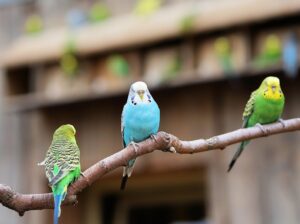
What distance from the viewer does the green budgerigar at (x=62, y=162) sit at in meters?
2.08

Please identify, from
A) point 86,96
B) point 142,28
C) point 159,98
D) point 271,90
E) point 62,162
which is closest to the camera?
point 62,162

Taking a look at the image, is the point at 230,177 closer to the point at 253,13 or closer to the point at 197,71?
the point at 197,71

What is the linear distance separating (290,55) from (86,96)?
1.81 m

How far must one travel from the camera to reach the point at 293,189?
523cm

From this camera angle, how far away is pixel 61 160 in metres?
2.26

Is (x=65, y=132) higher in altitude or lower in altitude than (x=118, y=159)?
higher

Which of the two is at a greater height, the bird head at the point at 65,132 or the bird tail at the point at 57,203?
the bird head at the point at 65,132

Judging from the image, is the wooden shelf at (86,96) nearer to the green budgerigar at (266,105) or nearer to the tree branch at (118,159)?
the green budgerigar at (266,105)

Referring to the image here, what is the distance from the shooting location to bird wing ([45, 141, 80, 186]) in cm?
219

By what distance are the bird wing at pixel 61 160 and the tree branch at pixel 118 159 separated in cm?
18

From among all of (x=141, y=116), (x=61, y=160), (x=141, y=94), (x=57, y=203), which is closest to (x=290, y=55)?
(x=141, y=116)

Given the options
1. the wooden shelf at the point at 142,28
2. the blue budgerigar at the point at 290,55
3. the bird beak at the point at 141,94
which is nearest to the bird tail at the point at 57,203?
the bird beak at the point at 141,94

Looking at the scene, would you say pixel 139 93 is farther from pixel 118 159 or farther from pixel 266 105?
pixel 266 105

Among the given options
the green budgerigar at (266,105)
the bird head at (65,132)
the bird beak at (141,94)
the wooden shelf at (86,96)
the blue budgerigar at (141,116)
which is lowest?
the bird head at (65,132)
